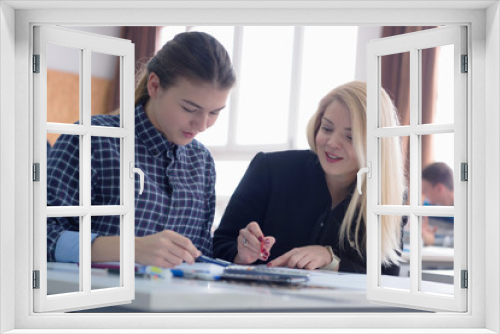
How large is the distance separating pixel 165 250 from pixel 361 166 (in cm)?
156

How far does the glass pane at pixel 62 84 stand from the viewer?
22.9ft

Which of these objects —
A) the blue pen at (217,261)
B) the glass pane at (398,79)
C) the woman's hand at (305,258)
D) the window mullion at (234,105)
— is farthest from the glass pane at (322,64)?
the blue pen at (217,261)

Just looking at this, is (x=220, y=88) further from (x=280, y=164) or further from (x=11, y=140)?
(x=11, y=140)

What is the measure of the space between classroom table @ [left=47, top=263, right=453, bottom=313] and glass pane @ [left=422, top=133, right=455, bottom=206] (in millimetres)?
2391

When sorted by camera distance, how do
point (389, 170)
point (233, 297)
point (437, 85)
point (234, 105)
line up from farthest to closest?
1. point (234, 105)
2. point (437, 85)
3. point (389, 170)
4. point (233, 297)

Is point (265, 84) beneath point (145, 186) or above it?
above

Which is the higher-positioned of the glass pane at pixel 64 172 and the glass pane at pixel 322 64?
the glass pane at pixel 322 64

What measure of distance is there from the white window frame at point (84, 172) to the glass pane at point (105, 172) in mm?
741

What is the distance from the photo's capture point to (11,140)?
261cm

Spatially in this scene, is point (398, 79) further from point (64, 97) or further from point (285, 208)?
point (64, 97)

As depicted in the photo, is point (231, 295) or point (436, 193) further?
point (436, 193)

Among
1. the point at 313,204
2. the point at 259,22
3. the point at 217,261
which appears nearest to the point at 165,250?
the point at 217,261

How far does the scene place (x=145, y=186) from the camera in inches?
157

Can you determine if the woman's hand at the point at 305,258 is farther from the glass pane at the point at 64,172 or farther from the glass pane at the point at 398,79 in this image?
the glass pane at the point at 398,79
